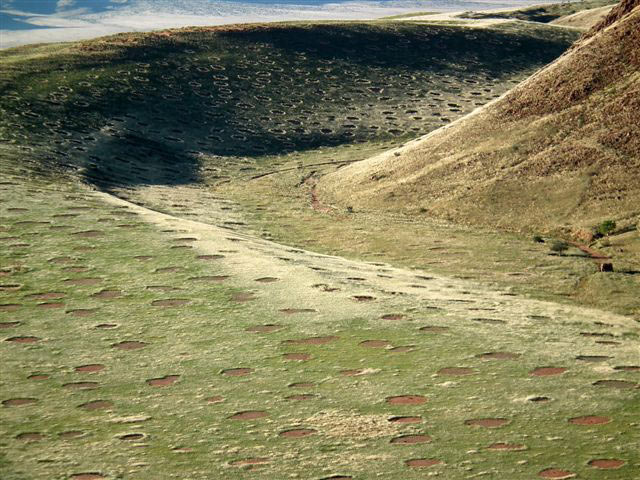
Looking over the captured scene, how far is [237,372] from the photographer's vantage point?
40.4 ft

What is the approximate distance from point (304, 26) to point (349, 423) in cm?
6477

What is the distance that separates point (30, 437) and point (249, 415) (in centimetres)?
270

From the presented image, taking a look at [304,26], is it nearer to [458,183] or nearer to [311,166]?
[311,166]

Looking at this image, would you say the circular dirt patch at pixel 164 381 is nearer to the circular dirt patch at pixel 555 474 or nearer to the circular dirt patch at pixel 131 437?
the circular dirt patch at pixel 131 437

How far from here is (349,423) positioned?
34.3 ft

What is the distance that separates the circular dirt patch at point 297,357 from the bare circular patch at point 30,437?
13.3 feet

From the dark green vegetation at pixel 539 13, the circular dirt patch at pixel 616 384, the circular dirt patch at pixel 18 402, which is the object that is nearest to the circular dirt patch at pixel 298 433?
the circular dirt patch at pixel 18 402

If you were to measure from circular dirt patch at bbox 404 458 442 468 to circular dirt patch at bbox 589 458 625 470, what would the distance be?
168cm

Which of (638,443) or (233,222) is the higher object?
(638,443)

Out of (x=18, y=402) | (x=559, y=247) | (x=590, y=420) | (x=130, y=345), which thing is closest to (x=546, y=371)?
(x=590, y=420)

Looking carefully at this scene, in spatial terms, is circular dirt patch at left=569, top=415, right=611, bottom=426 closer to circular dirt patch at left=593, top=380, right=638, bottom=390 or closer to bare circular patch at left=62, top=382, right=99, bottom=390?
circular dirt patch at left=593, top=380, right=638, bottom=390

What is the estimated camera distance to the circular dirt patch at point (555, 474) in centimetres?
883

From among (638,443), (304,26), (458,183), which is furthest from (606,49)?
(304,26)

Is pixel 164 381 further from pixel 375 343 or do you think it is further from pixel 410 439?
pixel 410 439
